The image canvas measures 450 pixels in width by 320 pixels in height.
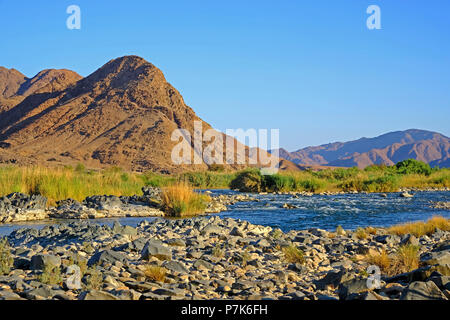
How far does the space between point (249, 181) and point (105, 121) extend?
56.1 metres

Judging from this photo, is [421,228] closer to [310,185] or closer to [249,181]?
[310,185]

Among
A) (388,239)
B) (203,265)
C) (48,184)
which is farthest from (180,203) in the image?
(203,265)

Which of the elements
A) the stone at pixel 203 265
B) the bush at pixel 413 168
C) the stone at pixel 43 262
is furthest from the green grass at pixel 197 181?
the stone at pixel 203 265

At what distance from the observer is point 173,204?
1473cm

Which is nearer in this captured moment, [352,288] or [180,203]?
[352,288]

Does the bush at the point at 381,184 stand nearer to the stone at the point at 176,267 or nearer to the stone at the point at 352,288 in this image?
the stone at the point at 176,267

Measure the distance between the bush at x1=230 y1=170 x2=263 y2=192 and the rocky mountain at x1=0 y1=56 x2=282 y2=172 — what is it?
115 feet

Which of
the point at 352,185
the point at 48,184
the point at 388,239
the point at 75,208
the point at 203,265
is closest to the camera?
the point at 203,265

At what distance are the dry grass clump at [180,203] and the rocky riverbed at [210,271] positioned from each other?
616cm

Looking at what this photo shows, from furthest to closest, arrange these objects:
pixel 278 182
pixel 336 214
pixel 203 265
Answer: pixel 278 182 < pixel 336 214 < pixel 203 265

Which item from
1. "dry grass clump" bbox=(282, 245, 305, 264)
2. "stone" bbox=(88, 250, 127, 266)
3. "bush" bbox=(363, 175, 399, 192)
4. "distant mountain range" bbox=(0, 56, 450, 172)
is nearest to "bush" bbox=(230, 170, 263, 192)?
"bush" bbox=(363, 175, 399, 192)

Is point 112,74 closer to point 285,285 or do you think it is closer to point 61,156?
point 61,156

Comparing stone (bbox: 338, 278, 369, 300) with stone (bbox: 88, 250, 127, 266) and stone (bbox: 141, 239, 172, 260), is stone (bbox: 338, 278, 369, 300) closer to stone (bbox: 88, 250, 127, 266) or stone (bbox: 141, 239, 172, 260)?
stone (bbox: 141, 239, 172, 260)

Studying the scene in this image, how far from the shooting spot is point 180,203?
14.6 metres
